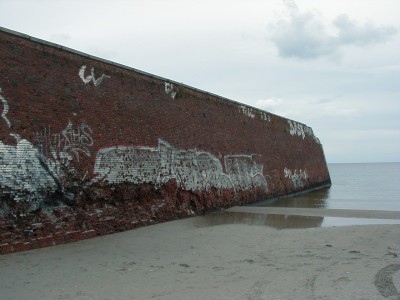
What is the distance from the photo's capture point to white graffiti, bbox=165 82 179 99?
1444cm

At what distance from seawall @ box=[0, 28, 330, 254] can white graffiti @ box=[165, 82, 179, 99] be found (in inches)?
1.6

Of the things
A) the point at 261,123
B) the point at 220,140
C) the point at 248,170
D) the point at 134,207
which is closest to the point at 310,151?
the point at 261,123

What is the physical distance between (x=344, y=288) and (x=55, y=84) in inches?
304

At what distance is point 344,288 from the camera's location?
5691 mm

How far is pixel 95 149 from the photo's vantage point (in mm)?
10586

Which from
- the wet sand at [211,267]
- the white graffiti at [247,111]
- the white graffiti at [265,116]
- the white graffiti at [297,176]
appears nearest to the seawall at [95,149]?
the wet sand at [211,267]

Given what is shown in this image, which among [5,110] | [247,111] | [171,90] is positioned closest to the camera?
[5,110]

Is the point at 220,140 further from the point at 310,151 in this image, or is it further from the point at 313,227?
the point at 310,151

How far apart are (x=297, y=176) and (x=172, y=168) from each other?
1514cm

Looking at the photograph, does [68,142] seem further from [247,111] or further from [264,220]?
[247,111]

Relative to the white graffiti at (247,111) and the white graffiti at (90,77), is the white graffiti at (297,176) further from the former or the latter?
the white graffiti at (90,77)

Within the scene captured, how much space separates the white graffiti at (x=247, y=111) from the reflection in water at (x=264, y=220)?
6.94 m

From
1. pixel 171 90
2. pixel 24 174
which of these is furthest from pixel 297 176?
pixel 24 174

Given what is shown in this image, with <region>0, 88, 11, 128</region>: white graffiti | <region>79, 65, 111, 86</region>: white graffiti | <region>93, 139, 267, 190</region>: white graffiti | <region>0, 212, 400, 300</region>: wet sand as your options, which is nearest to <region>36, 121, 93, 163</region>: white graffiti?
<region>93, 139, 267, 190</region>: white graffiti
